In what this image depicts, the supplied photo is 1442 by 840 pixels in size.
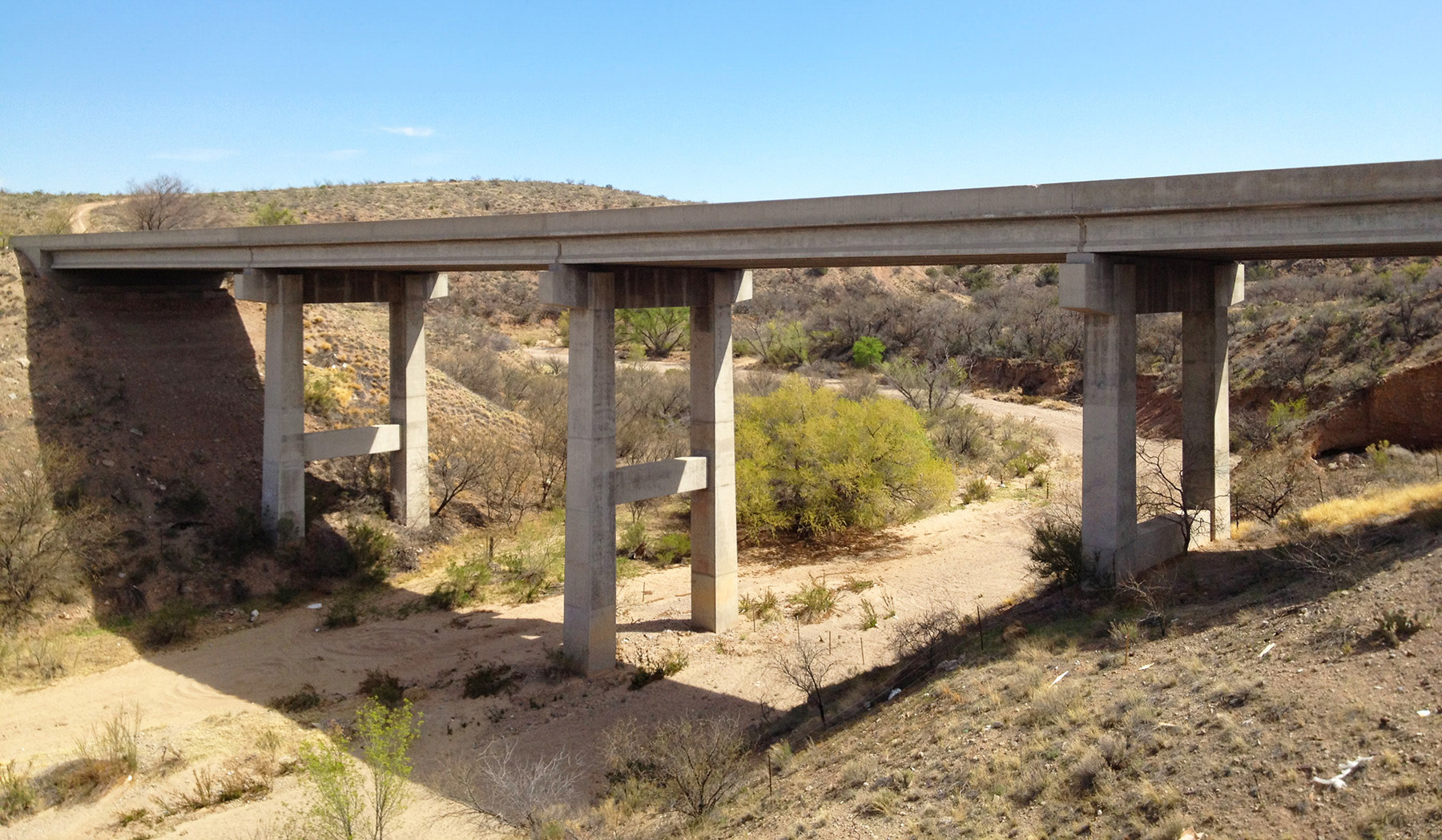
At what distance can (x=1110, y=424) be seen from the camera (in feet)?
49.7

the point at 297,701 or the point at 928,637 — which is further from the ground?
the point at 928,637

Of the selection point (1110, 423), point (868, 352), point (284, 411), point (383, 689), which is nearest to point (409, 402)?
point (284, 411)

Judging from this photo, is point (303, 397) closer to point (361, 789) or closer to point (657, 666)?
point (657, 666)

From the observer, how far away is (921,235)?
1558 cm

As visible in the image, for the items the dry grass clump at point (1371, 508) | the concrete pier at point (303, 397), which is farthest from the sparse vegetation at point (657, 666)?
the concrete pier at point (303, 397)

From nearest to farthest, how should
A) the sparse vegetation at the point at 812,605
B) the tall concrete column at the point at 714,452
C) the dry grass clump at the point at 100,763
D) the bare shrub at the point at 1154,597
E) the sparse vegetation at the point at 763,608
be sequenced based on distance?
the bare shrub at the point at 1154,597 < the dry grass clump at the point at 100,763 < the tall concrete column at the point at 714,452 < the sparse vegetation at the point at 812,605 < the sparse vegetation at the point at 763,608

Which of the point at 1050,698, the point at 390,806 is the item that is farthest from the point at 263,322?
the point at 1050,698

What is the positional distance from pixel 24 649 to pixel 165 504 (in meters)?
6.12

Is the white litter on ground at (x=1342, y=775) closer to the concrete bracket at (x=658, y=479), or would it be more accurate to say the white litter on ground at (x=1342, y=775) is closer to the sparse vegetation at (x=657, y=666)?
the sparse vegetation at (x=657, y=666)

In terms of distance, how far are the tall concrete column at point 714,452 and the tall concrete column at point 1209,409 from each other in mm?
8051

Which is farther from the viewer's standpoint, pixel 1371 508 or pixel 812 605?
pixel 812 605

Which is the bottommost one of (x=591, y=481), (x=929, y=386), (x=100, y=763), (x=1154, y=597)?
(x=100, y=763)

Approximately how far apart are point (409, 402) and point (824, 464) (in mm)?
10486

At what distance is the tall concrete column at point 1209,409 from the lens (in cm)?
Result: 1909
